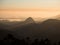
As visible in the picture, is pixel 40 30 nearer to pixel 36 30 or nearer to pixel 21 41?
pixel 36 30

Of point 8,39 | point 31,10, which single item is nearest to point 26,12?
point 31,10

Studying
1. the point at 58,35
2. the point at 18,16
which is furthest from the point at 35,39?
the point at 18,16

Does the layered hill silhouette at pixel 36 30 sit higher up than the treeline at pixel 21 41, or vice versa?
the layered hill silhouette at pixel 36 30

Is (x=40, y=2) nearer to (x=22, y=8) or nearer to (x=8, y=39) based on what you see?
(x=22, y=8)

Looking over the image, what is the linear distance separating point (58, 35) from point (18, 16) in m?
0.34

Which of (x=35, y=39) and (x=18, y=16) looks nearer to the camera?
(x=35, y=39)

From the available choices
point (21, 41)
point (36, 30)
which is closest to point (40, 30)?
point (36, 30)

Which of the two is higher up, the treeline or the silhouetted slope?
the silhouetted slope

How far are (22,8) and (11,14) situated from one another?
0.31 ft

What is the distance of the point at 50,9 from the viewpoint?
991 millimetres

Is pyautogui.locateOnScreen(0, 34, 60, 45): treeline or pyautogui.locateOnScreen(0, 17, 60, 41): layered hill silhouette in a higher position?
pyautogui.locateOnScreen(0, 17, 60, 41): layered hill silhouette

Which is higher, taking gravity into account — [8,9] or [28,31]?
[8,9]

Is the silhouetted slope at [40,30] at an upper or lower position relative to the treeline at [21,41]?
upper

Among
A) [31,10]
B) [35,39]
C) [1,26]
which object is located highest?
[31,10]
